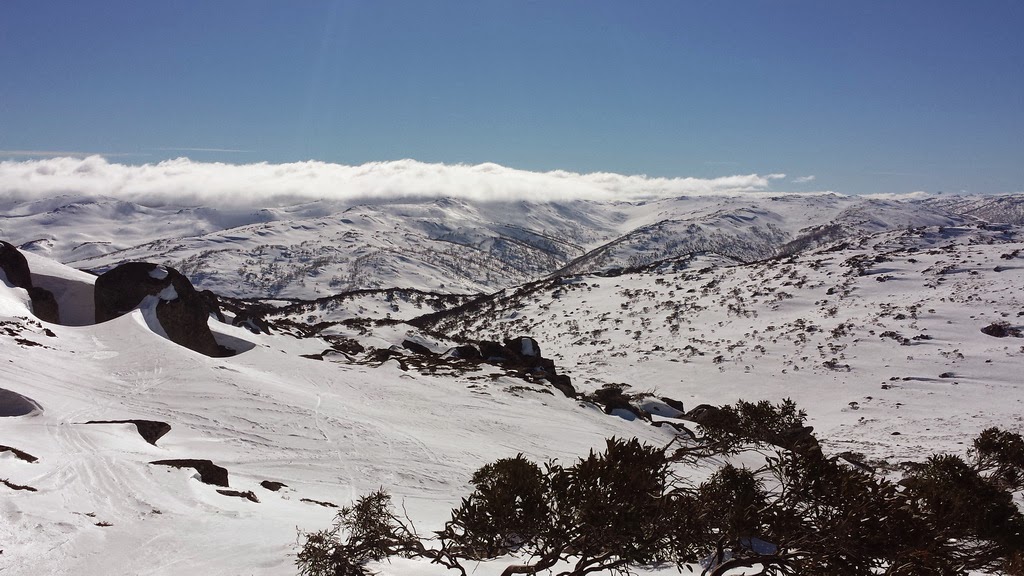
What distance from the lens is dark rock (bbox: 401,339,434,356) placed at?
153 ft

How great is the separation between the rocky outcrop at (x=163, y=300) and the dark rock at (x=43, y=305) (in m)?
2.30

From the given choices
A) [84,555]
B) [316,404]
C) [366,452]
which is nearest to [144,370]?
[316,404]

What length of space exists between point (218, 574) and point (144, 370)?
65.9ft

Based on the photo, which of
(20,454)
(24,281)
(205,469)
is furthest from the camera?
(24,281)

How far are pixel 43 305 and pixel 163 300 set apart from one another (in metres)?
7.35

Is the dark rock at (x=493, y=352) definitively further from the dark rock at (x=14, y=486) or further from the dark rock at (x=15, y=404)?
the dark rock at (x=14, y=486)

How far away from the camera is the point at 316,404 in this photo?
24031mm

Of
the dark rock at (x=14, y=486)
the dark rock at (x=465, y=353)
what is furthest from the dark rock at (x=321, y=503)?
the dark rock at (x=465, y=353)

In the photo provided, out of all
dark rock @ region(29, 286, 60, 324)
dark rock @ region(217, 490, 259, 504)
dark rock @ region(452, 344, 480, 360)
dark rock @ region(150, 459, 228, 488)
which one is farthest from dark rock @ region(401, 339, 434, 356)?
dark rock @ region(217, 490, 259, 504)

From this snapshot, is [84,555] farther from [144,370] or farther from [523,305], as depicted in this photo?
[523,305]

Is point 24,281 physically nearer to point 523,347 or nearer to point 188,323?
point 188,323

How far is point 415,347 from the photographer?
4809cm

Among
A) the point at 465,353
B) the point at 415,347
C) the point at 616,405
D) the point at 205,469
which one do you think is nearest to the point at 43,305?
the point at 415,347

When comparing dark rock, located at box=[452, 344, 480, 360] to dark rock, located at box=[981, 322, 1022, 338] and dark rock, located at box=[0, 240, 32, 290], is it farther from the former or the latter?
dark rock, located at box=[981, 322, 1022, 338]
